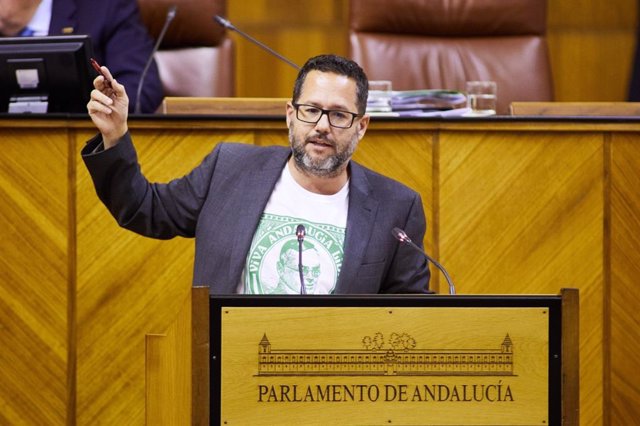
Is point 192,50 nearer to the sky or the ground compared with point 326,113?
nearer to the sky

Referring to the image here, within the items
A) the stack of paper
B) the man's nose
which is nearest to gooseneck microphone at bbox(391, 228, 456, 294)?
the man's nose

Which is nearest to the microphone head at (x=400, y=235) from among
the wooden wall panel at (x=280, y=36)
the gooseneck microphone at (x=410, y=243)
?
the gooseneck microphone at (x=410, y=243)

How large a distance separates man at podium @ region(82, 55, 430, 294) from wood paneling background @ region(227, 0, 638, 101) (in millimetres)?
2118

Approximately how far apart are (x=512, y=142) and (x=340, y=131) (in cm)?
68

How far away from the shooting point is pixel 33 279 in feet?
8.77

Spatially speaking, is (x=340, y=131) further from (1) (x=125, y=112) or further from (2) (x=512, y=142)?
(2) (x=512, y=142)

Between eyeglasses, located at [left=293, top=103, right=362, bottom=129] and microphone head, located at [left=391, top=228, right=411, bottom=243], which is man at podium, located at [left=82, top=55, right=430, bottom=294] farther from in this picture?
microphone head, located at [left=391, top=228, right=411, bottom=243]

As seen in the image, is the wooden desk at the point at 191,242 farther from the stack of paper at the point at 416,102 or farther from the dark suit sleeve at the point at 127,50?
the dark suit sleeve at the point at 127,50

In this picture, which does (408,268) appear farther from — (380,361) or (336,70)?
(380,361)

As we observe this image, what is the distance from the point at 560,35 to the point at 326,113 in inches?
98.0

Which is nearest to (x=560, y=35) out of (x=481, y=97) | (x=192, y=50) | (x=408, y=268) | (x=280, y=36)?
(x=280, y=36)

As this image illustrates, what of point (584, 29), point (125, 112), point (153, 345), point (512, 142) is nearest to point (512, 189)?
point (512, 142)

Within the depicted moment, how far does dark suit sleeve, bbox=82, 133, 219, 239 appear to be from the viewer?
7.07 ft

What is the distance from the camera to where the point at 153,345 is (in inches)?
69.7
